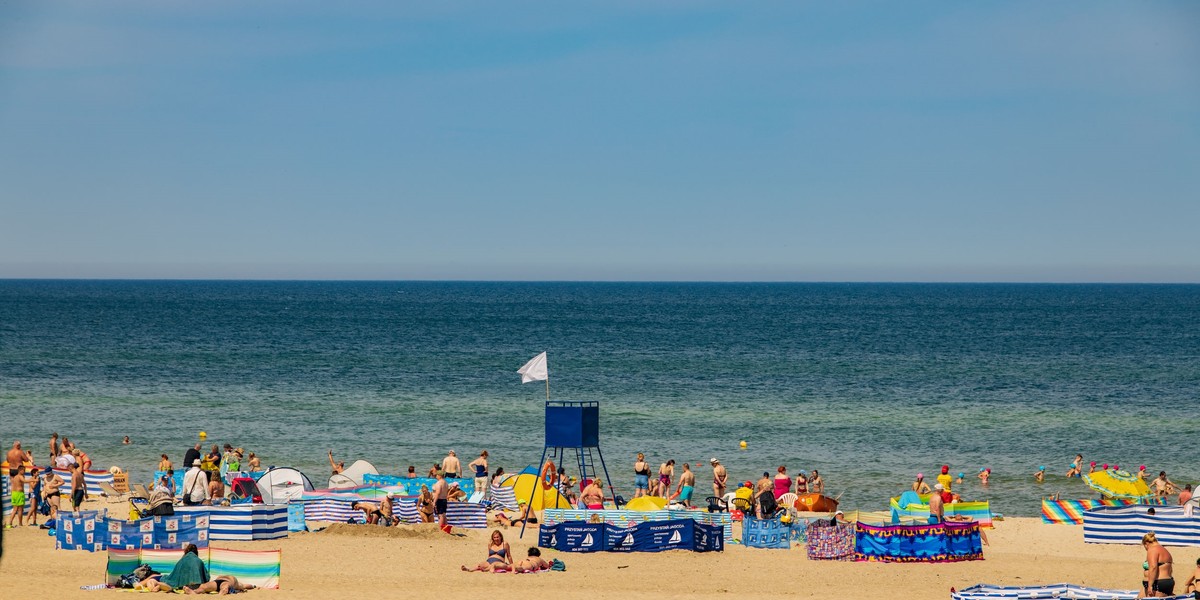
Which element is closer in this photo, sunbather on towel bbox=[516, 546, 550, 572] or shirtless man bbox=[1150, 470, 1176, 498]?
sunbather on towel bbox=[516, 546, 550, 572]

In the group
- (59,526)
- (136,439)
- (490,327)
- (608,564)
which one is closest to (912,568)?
(608,564)

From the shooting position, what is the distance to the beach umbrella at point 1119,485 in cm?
2341

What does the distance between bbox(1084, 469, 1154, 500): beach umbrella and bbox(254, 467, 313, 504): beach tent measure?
16.4 meters

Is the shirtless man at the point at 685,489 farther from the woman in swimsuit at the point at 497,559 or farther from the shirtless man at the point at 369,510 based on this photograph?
the shirtless man at the point at 369,510

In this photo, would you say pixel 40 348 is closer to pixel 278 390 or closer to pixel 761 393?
pixel 278 390

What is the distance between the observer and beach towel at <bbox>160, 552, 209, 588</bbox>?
1402 centimetres

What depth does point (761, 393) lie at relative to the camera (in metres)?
46.0

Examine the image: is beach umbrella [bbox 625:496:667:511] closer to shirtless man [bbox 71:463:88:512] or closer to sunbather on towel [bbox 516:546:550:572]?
sunbather on towel [bbox 516:546:550:572]

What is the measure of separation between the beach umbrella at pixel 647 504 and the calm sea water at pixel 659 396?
673 cm

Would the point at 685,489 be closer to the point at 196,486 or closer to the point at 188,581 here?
the point at 196,486

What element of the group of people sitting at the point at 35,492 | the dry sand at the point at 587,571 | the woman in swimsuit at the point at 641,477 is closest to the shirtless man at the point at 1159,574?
the dry sand at the point at 587,571

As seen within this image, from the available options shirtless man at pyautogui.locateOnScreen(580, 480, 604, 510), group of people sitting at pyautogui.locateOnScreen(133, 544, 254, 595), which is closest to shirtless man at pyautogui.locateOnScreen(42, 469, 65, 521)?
group of people sitting at pyautogui.locateOnScreen(133, 544, 254, 595)

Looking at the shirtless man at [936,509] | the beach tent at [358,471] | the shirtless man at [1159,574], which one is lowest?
the beach tent at [358,471]

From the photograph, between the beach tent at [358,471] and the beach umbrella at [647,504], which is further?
the beach tent at [358,471]
